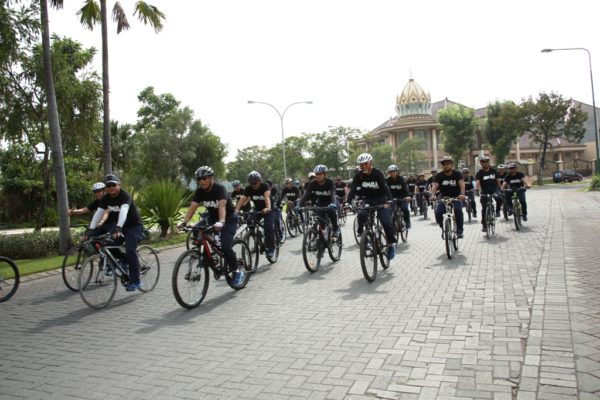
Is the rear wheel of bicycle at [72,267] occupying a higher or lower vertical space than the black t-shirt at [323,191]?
lower

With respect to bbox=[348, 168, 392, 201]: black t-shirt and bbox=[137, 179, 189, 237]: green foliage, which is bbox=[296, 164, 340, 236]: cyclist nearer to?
bbox=[348, 168, 392, 201]: black t-shirt

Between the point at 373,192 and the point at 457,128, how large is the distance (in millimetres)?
55502

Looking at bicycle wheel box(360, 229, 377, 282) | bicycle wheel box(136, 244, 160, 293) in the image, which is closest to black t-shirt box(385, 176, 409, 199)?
bicycle wheel box(360, 229, 377, 282)

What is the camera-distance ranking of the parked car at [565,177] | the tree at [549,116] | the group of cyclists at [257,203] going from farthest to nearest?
the parked car at [565,177]
the tree at [549,116]
the group of cyclists at [257,203]

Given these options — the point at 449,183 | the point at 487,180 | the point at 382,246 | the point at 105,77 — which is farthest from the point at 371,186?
the point at 105,77

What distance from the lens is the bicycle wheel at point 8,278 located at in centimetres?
870

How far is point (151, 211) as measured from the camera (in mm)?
16219

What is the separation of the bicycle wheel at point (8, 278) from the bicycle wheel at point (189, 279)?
12.4 feet

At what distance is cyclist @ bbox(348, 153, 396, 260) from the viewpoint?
883 cm

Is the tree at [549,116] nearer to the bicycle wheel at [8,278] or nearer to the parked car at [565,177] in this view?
the parked car at [565,177]

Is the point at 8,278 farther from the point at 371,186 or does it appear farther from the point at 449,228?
the point at 449,228

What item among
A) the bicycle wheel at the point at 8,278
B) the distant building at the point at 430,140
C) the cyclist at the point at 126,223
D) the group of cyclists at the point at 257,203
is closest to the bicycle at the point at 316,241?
the group of cyclists at the point at 257,203

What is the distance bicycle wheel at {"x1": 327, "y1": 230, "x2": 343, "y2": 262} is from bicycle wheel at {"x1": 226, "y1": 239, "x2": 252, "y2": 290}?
1883 mm

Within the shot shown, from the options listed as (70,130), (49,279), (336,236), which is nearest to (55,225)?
(70,130)
